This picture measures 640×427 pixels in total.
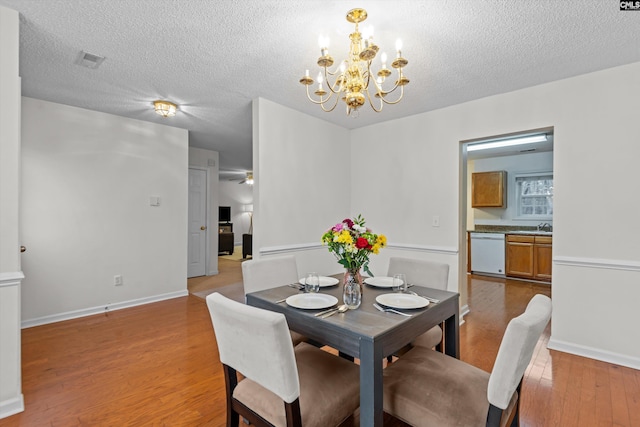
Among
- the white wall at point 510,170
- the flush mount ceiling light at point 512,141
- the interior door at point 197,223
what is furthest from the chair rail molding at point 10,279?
the white wall at point 510,170

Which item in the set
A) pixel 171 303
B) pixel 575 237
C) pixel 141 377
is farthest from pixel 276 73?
pixel 171 303

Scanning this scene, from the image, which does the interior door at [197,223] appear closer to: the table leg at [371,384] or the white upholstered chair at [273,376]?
the white upholstered chair at [273,376]

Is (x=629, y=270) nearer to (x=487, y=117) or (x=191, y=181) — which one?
(x=487, y=117)

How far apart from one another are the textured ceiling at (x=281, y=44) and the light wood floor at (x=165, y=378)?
2.40 m

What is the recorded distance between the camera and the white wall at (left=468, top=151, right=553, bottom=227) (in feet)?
18.7

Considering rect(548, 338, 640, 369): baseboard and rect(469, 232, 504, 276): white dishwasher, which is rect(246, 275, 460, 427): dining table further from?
rect(469, 232, 504, 276): white dishwasher

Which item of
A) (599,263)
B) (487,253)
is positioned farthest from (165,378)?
(487,253)

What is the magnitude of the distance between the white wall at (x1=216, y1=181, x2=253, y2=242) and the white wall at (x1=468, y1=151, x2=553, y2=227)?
7409mm

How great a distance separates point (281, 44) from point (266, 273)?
1.66 m

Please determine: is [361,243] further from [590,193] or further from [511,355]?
[590,193]

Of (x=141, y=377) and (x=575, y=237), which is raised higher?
(x=575, y=237)

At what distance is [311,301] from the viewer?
1.69 m

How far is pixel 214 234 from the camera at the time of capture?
19.3 feet

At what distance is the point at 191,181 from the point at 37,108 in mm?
2488
